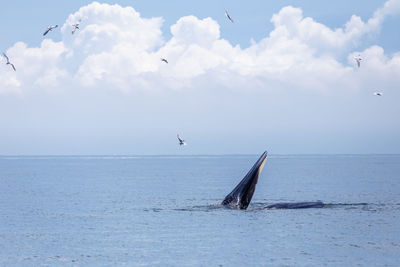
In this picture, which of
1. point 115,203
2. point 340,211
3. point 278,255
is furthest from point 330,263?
point 115,203

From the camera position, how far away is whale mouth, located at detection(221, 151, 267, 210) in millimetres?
55062

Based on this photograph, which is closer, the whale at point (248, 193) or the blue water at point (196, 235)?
the blue water at point (196, 235)

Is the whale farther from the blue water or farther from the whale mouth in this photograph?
the blue water

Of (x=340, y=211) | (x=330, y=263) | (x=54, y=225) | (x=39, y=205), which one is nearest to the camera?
(x=330, y=263)

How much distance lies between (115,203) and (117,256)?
34.5 m

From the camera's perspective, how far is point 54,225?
53.8 m

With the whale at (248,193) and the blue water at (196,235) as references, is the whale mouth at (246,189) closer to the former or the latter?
the whale at (248,193)

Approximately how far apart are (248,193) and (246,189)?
3.50ft

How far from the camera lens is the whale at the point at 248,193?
55.1 m

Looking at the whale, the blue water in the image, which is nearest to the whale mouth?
the whale

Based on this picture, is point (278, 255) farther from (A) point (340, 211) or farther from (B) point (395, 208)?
(B) point (395, 208)

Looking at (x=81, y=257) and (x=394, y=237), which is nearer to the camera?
(x=81, y=257)

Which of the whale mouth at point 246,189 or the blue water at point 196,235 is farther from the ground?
the whale mouth at point 246,189

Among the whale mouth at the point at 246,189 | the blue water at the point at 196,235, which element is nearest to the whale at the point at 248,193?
the whale mouth at the point at 246,189
